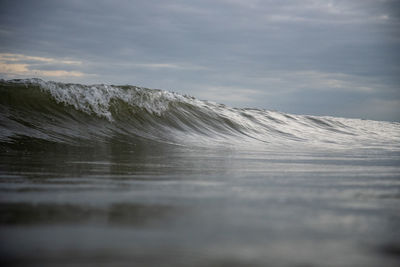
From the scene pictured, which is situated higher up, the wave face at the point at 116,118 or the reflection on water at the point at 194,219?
the wave face at the point at 116,118

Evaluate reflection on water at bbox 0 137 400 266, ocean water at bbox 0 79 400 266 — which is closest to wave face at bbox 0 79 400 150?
ocean water at bbox 0 79 400 266

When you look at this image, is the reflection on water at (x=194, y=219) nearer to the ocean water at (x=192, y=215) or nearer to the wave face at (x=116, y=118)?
the ocean water at (x=192, y=215)

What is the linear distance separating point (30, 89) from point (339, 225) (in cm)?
927

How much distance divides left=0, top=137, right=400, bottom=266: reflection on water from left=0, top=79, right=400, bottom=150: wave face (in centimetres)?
420

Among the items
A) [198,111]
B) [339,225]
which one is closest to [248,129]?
[198,111]

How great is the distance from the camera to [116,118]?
1017 cm

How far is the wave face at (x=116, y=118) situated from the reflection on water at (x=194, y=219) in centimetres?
420

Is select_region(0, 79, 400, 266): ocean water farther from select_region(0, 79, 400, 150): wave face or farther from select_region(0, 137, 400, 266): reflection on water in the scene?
select_region(0, 79, 400, 150): wave face

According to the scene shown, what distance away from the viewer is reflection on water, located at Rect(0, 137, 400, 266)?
146cm

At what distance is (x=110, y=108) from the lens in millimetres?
10609

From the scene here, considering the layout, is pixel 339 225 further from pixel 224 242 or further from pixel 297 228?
pixel 224 242

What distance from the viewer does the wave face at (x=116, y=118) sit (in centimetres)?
804

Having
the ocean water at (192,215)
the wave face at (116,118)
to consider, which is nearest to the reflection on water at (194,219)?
the ocean water at (192,215)

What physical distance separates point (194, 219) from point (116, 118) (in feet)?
27.7
